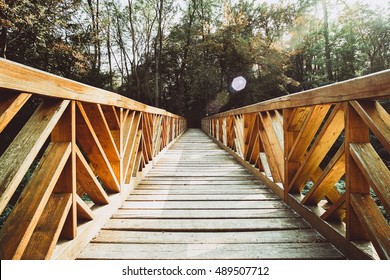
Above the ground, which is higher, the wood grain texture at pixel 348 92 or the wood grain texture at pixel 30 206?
the wood grain texture at pixel 348 92

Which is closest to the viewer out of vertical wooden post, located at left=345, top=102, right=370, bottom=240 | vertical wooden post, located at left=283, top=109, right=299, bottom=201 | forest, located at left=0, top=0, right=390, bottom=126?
vertical wooden post, located at left=345, top=102, right=370, bottom=240

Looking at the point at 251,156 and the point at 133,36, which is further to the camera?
the point at 133,36

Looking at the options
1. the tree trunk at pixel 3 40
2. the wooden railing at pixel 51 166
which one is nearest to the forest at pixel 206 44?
the tree trunk at pixel 3 40

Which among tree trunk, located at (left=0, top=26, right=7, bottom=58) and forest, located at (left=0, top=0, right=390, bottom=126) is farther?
forest, located at (left=0, top=0, right=390, bottom=126)

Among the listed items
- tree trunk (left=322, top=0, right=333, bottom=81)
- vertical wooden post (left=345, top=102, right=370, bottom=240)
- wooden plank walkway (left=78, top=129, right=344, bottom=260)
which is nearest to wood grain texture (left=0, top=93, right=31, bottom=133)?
wooden plank walkway (left=78, top=129, right=344, bottom=260)

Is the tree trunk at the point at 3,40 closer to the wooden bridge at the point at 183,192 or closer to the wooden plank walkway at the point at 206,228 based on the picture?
the wooden bridge at the point at 183,192

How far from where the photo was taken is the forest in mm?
12000

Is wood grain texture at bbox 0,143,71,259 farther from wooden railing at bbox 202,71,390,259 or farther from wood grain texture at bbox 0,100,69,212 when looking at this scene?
wooden railing at bbox 202,71,390,259

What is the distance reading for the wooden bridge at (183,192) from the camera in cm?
112

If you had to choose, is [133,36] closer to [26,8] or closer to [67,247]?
[26,8]

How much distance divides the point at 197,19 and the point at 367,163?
91.6 feet

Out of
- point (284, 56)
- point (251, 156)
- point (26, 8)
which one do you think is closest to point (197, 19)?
point (284, 56)

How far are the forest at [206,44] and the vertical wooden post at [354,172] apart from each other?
10234mm

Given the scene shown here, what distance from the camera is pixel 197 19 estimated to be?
86.3 ft
